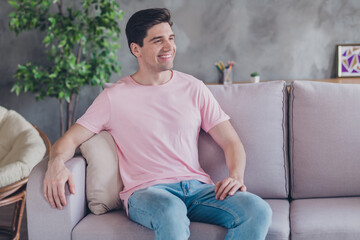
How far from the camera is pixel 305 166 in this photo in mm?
1957

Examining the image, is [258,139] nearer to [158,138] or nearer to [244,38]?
[158,138]

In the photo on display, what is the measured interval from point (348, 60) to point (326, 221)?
2.36m

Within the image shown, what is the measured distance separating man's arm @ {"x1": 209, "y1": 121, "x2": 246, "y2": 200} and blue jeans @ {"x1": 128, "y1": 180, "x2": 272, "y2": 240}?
0.03 meters

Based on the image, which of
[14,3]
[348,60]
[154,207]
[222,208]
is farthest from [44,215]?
[348,60]

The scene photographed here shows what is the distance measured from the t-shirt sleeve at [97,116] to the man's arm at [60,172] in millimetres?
56

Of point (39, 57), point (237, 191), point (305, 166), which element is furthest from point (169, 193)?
point (39, 57)

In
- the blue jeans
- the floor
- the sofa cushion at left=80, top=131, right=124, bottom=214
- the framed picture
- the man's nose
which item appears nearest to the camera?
the blue jeans

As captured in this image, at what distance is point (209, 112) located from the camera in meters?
1.91

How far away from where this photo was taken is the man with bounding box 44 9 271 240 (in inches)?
64.3

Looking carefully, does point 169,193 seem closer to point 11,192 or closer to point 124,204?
point 124,204

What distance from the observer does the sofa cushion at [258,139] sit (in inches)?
76.9

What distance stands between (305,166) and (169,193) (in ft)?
2.17

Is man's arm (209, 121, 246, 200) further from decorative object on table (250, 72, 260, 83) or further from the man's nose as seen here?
decorative object on table (250, 72, 260, 83)

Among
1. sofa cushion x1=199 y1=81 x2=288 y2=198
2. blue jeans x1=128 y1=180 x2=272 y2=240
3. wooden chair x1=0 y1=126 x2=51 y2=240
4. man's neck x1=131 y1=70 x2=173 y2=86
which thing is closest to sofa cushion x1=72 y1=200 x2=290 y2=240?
blue jeans x1=128 y1=180 x2=272 y2=240
